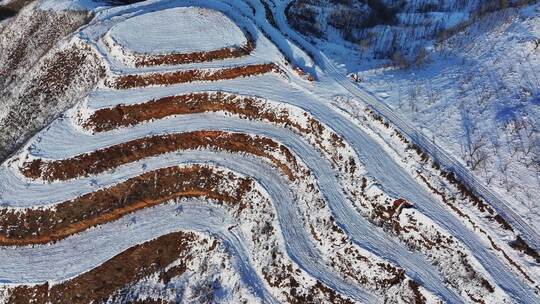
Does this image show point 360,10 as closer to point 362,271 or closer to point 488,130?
point 488,130

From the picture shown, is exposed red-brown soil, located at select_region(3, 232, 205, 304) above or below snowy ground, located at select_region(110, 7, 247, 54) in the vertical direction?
below

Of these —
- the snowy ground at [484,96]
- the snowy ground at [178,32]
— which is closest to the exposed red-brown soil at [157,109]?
the snowy ground at [178,32]

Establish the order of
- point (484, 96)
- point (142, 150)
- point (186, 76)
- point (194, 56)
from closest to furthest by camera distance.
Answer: point (484, 96), point (142, 150), point (186, 76), point (194, 56)

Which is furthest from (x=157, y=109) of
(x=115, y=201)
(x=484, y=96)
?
(x=484, y=96)

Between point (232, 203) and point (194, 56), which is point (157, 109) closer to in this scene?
point (194, 56)

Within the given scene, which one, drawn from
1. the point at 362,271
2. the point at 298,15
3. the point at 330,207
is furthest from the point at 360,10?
the point at 362,271

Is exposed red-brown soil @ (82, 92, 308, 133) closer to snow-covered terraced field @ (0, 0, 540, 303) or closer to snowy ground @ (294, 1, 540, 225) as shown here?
snow-covered terraced field @ (0, 0, 540, 303)

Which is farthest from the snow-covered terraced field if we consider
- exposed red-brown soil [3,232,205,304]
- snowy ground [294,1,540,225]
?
snowy ground [294,1,540,225]
